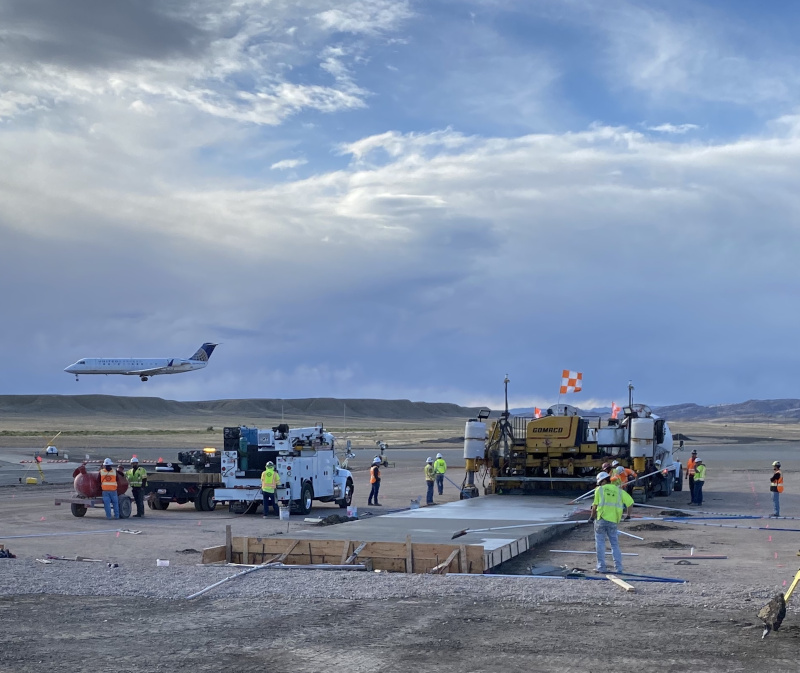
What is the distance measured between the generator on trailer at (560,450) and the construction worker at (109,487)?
10.3 meters

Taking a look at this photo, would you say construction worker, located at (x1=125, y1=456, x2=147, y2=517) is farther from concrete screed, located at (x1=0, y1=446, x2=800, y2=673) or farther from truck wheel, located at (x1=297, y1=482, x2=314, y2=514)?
concrete screed, located at (x1=0, y1=446, x2=800, y2=673)

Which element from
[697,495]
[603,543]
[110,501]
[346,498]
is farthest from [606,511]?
[697,495]

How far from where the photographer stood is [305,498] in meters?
27.0

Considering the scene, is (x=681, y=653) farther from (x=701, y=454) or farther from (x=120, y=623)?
(x=701, y=454)

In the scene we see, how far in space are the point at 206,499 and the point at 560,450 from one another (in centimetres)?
1030

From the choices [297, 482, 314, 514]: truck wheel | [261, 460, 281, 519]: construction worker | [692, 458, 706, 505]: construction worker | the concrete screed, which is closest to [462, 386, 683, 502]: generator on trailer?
[692, 458, 706, 505]: construction worker

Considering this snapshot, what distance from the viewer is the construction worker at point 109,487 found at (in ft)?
84.7

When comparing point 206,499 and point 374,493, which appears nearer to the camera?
point 206,499

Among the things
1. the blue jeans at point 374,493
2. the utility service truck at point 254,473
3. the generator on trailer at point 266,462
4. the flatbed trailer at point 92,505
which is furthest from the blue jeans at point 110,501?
the blue jeans at point 374,493

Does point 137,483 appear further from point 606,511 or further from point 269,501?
point 606,511

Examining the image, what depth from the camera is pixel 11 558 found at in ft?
56.0

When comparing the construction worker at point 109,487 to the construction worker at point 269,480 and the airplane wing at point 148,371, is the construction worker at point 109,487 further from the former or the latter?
the airplane wing at point 148,371

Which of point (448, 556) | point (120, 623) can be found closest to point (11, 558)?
point (120, 623)

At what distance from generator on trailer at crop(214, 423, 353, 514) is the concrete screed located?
7702 millimetres
